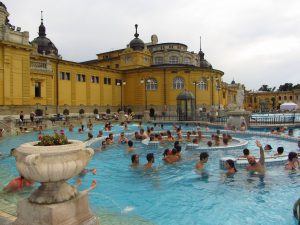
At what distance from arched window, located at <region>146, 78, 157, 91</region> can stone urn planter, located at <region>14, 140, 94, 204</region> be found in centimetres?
4465

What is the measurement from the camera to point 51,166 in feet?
12.3

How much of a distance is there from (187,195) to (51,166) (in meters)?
4.77

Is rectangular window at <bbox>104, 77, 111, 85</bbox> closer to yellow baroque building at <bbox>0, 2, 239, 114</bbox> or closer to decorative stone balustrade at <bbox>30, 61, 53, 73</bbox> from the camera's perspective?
yellow baroque building at <bbox>0, 2, 239, 114</bbox>

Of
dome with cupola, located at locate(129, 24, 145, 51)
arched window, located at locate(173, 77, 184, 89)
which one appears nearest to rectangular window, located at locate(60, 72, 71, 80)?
dome with cupola, located at locate(129, 24, 145, 51)

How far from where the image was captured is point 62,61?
39.6 m

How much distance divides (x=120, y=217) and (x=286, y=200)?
4226mm

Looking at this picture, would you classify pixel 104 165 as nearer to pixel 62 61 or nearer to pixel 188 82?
pixel 62 61

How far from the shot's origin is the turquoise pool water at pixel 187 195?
19.6 ft

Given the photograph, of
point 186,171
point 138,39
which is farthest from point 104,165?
point 138,39

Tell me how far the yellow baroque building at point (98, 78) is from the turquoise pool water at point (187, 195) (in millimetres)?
22895

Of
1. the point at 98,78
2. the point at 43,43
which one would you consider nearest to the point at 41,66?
the point at 98,78

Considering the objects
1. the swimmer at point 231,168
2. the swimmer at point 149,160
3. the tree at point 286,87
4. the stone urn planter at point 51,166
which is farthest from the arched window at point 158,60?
the tree at point 286,87

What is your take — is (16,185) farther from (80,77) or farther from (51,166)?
(80,77)

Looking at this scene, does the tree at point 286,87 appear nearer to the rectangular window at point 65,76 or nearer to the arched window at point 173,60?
the arched window at point 173,60
